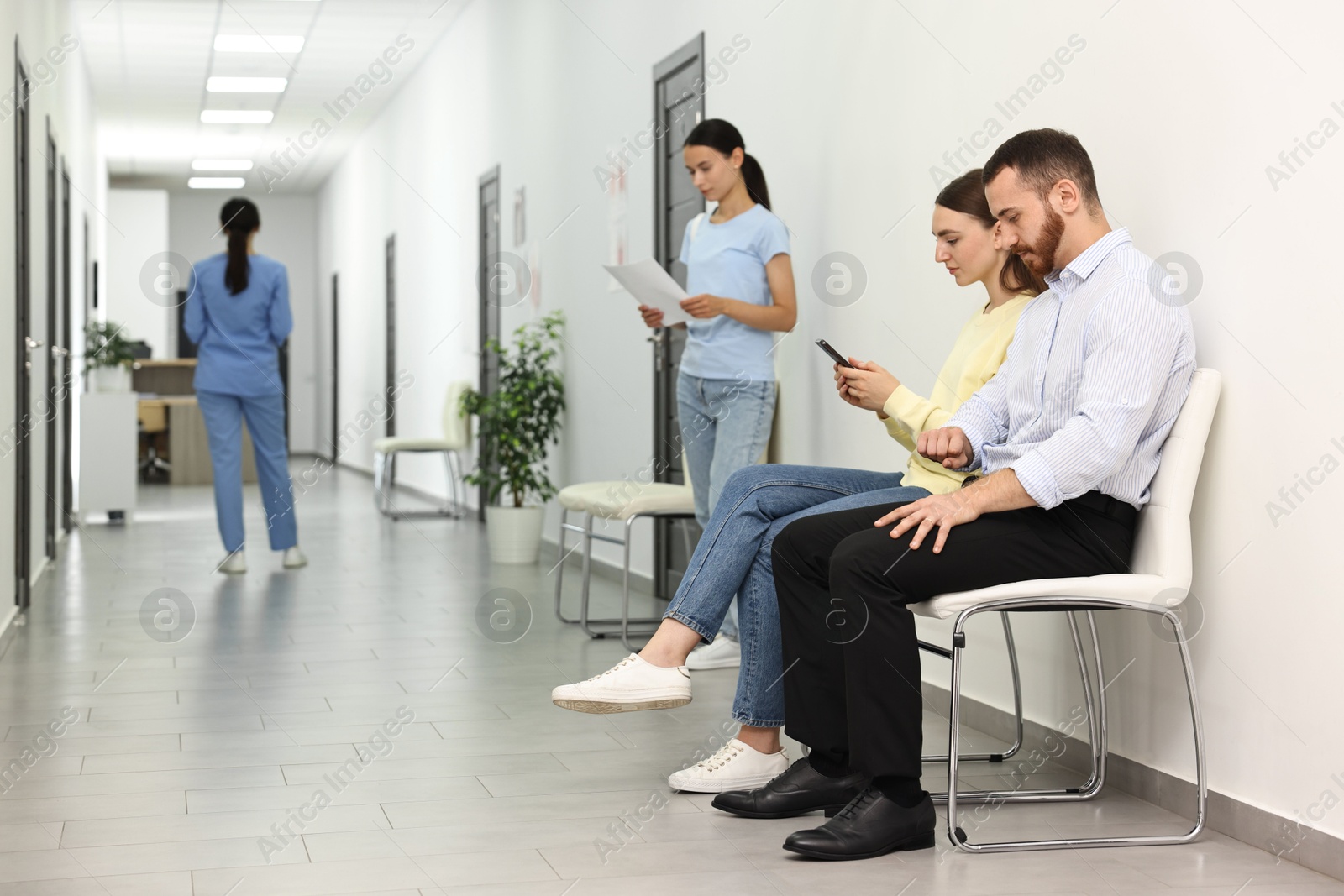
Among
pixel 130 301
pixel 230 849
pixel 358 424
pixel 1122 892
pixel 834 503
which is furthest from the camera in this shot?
pixel 130 301

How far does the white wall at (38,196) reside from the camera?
4227 millimetres

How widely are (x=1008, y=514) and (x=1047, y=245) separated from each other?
0.47m

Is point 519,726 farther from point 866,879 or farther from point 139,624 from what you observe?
point 139,624

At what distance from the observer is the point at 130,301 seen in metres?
14.9

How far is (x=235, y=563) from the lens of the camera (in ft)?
18.7

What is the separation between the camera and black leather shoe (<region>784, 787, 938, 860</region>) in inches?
81.4

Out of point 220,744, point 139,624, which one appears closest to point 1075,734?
point 220,744

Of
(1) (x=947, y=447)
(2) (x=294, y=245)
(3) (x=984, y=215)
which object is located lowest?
(1) (x=947, y=447)

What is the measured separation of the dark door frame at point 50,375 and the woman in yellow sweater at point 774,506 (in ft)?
13.4

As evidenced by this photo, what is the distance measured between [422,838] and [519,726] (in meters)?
0.82

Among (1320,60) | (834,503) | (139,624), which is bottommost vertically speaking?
(139,624)

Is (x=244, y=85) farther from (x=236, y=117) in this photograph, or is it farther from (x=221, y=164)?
(x=221, y=164)

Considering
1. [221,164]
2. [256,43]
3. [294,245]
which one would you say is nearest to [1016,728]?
[256,43]

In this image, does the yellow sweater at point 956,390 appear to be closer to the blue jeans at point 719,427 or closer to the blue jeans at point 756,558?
the blue jeans at point 756,558
